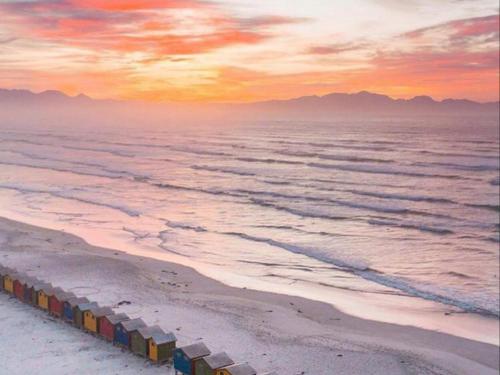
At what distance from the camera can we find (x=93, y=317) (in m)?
16.0

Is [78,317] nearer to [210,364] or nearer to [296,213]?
[210,364]

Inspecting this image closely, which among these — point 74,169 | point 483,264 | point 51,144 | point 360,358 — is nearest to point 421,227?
point 483,264

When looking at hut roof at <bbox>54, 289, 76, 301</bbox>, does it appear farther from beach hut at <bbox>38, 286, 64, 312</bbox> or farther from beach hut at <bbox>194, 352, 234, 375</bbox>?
beach hut at <bbox>194, 352, 234, 375</bbox>

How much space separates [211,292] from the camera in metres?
21.6

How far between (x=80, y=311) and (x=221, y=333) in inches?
155

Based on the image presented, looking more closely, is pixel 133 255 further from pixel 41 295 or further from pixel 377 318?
pixel 377 318

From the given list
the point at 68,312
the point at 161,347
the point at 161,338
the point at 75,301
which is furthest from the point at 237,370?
the point at 68,312

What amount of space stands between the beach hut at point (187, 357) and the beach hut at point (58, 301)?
16.4ft

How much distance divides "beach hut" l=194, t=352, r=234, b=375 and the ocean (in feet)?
30.0

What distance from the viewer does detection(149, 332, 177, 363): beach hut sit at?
47.2 ft

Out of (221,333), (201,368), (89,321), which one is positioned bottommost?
(221,333)

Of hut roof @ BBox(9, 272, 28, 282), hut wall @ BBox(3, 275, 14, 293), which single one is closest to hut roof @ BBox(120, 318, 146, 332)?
hut roof @ BBox(9, 272, 28, 282)

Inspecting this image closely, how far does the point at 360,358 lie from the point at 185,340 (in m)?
4.71

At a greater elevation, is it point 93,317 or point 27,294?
point 93,317
